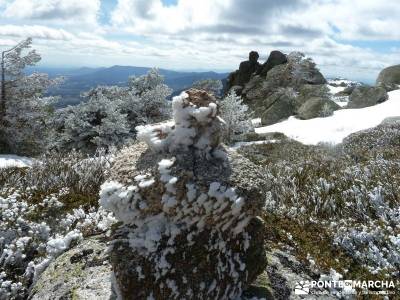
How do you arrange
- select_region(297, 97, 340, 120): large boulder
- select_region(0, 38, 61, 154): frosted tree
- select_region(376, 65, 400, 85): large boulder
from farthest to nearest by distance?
select_region(376, 65, 400, 85): large boulder, select_region(297, 97, 340, 120): large boulder, select_region(0, 38, 61, 154): frosted tree

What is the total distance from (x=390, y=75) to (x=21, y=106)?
34956 millimetres

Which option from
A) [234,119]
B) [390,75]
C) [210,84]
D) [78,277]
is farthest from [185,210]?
[210,84]

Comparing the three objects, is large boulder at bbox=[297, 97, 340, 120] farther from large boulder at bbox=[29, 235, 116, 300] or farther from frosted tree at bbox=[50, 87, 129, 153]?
large boulder at bbox=[29, 235, 116, 300]

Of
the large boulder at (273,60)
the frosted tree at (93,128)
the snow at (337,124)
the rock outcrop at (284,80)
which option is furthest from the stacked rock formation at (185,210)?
the large boulder at (273,60)

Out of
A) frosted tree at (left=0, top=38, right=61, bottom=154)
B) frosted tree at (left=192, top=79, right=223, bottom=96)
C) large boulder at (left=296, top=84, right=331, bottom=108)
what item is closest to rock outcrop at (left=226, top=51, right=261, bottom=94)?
frosted tree at (left=192, top=79, right=223, bottom=96)

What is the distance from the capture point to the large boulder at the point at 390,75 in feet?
128

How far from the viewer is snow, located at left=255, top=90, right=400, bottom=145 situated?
22.0 metres

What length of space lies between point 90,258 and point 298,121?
2495cm

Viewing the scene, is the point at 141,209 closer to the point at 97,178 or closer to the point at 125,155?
the point at 125,155

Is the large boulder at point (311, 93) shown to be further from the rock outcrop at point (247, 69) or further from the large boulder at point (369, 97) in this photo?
the rock outcrop at point (247, 69)

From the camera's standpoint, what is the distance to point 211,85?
155 feet

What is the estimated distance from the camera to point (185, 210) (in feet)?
12.3

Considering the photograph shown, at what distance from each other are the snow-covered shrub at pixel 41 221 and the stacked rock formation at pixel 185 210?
1034mm

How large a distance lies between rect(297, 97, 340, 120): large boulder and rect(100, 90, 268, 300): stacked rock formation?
24.8 metres
